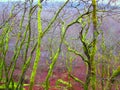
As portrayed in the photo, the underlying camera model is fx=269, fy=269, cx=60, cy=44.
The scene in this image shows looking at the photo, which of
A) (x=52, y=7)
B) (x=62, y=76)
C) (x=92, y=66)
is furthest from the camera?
(x=62, y=76)

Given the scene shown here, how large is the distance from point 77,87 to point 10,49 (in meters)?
12.8

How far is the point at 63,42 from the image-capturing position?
622 inches

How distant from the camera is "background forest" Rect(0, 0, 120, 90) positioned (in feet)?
26.9

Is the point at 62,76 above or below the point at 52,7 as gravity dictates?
below

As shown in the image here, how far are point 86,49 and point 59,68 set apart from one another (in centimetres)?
2575

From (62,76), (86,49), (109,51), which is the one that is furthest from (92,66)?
(62,76)

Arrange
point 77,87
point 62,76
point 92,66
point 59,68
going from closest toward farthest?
point 92,66, point 77,87, point 62,76, point 59,68

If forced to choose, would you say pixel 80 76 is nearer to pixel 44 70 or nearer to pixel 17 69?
pixel 44 70

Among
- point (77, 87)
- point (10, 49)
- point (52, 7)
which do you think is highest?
point (52, 7)

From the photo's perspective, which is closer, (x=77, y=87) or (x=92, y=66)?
(x=92, y=66)

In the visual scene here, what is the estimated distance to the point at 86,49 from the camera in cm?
791

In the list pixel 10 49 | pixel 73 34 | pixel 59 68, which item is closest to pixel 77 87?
pixel 59 68

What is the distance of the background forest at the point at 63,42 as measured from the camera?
821 cm

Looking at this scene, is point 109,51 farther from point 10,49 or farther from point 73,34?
point 10,49
